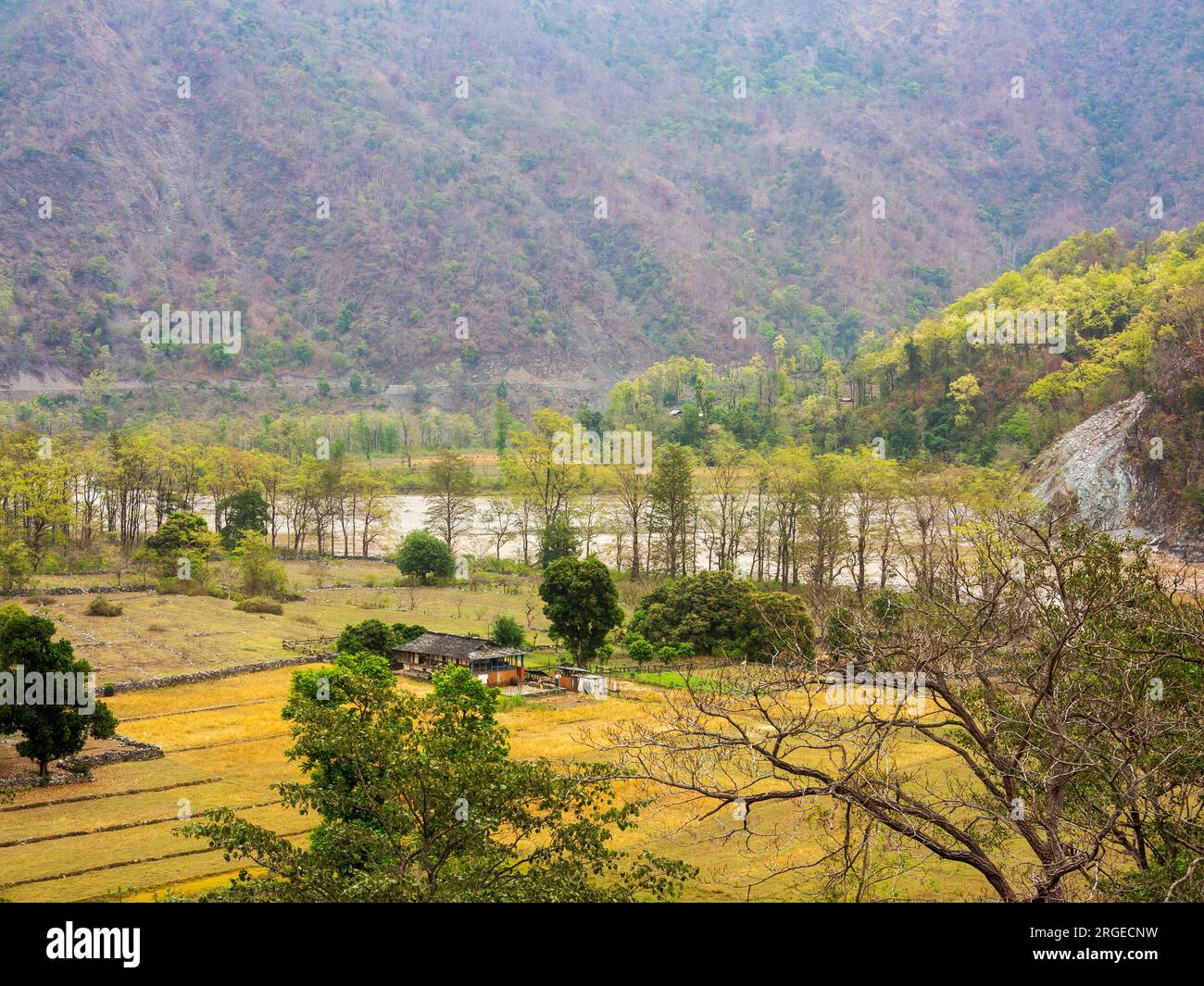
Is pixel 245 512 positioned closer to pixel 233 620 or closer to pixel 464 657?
pixel 233 620

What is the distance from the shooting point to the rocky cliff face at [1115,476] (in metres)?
55.5

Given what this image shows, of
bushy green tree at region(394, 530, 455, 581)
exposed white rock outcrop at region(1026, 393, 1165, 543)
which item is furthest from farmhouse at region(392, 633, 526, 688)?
exposed white rock outcrop at region(1026, 393, 1165, 543)

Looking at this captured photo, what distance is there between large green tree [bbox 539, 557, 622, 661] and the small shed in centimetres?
198

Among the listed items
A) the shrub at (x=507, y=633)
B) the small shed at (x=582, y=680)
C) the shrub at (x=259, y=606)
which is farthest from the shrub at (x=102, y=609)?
the small shed at (x=582, y=680)

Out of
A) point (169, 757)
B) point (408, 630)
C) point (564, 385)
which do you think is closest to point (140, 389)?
point (564, 385)

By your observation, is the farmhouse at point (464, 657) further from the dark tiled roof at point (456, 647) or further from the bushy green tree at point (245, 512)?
the bushy green tree at point (245, 512)

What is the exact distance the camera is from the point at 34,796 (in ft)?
79.7

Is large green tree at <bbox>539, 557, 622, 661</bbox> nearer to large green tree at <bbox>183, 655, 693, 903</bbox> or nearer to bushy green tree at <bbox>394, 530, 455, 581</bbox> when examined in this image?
bushy green tree at <bbox>394, 530, 455, 581</bbox>

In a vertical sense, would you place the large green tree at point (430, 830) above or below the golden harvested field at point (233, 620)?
above

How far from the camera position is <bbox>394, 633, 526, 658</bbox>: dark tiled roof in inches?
1486

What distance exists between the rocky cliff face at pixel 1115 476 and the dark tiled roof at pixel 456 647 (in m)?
30.0

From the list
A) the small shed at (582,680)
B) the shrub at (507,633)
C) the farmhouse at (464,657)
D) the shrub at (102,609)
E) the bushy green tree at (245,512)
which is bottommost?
the small shed at (582,680)
